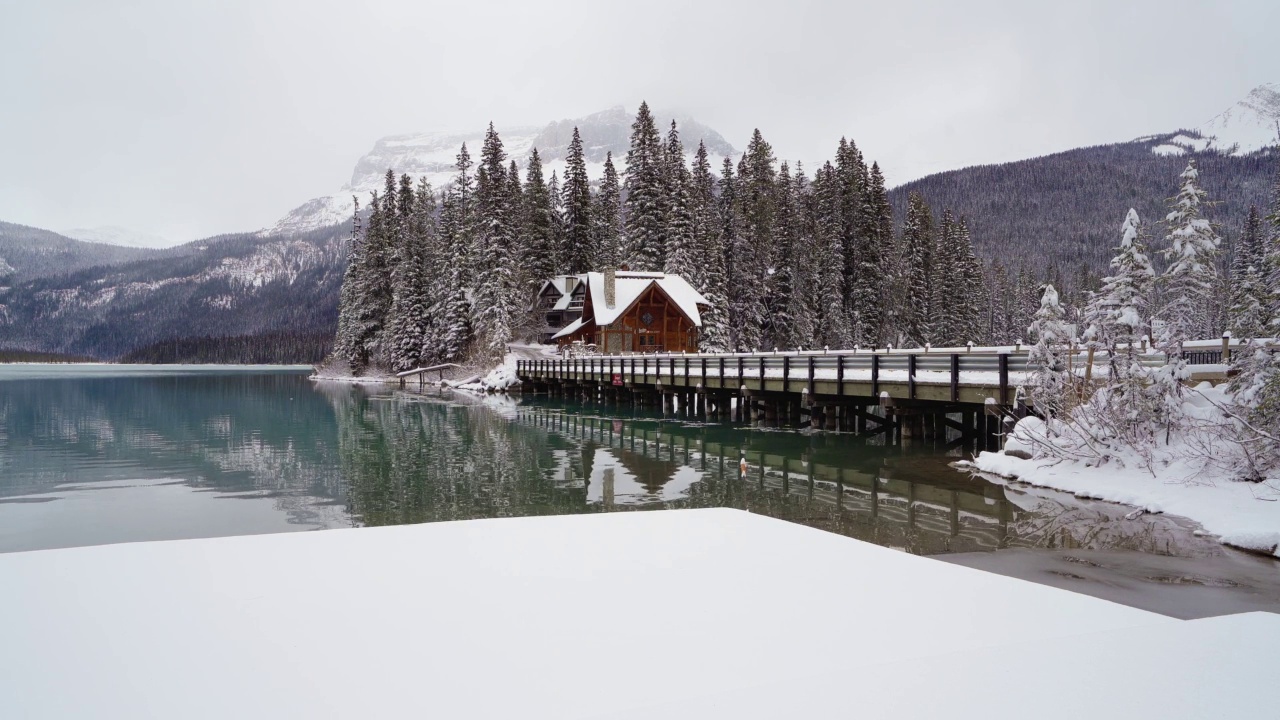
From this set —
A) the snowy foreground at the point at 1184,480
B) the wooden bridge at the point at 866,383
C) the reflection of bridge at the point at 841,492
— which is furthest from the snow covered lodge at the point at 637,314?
the snowy foreground at the point at 1184,480

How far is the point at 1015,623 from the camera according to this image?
550cm

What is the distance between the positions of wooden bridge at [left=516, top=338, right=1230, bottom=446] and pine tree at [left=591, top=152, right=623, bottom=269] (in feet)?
93.7

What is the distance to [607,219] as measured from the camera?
247ft

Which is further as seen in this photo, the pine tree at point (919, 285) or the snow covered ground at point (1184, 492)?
the pine tree at point (919, 285)

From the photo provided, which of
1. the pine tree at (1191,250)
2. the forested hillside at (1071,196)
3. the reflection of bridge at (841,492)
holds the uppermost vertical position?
the forested hillside at (1071,196)

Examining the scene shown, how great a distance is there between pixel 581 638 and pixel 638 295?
172 ft

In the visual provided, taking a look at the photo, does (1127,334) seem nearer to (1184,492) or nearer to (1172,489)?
(1172,489)

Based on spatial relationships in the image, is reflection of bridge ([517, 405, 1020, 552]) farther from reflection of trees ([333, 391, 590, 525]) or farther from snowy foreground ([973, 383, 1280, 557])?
reflection of trees ([333, 391, 590, 525])

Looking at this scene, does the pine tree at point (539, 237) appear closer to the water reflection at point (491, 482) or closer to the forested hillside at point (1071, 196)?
the water reflection at point (491, 482)

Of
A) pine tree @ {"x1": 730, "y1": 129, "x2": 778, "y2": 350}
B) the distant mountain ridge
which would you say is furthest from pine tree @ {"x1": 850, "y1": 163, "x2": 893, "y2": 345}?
the distant mountain ridge

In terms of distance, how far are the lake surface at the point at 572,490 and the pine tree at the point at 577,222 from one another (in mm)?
42599

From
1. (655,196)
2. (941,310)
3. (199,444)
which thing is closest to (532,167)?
(655,196)

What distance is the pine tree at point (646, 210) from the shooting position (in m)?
64.1

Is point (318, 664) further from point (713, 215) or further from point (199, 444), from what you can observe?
point (713, 215)
